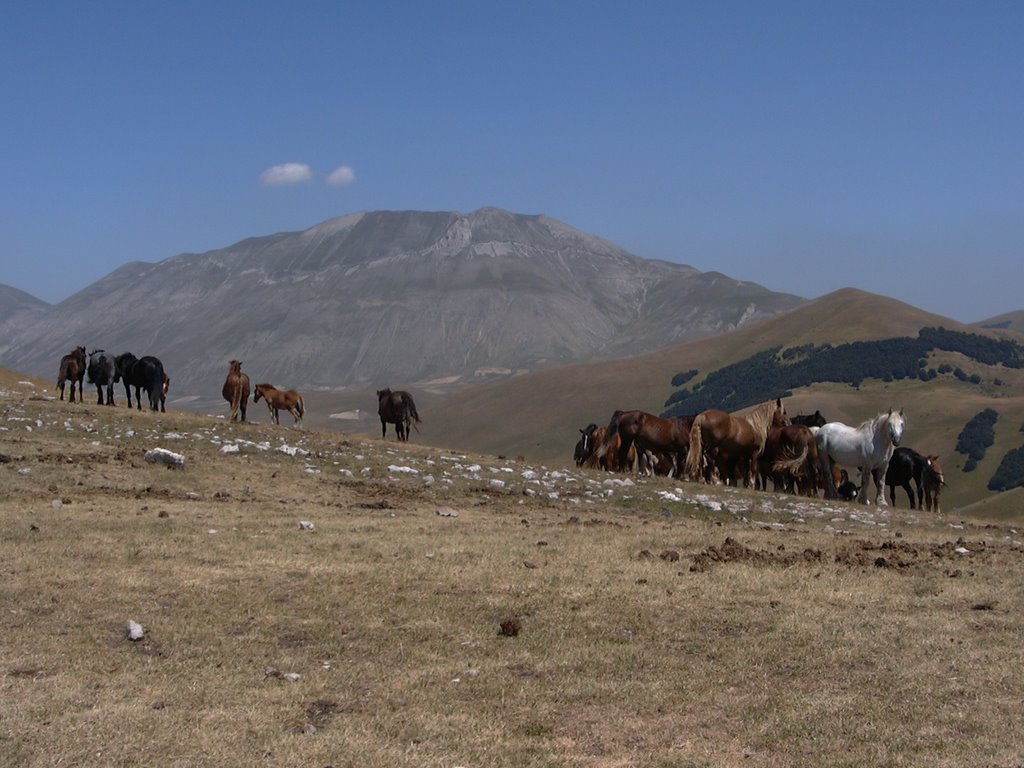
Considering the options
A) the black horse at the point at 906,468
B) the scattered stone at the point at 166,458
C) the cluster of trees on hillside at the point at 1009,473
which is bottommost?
the cluster of trees on hillside at the point at 1009,473

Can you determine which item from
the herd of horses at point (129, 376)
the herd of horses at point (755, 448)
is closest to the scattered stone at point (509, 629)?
the herd of horses at point (755, 448)

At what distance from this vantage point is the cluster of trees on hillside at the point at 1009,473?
12209cm

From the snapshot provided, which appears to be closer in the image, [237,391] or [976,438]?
[237,391]

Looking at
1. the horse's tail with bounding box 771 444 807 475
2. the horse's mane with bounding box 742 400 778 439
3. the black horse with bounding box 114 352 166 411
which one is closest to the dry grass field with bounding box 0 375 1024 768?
the horse's tail with bounding box 771 444 807 475

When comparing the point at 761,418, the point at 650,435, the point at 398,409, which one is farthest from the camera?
the point at 398,409

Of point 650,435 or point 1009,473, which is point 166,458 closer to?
point 650,435

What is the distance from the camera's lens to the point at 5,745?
7.32 m

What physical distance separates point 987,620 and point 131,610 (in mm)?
8542

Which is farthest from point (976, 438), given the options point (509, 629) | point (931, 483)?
point (509, 629)

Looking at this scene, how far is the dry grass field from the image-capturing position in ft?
24.9

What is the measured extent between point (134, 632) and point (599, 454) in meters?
21.0

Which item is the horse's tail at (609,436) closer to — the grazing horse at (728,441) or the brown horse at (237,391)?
the grazing horse at (728,441)

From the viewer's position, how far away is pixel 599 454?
30047 mm

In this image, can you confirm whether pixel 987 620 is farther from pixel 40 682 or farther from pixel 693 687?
pixel 40 682
